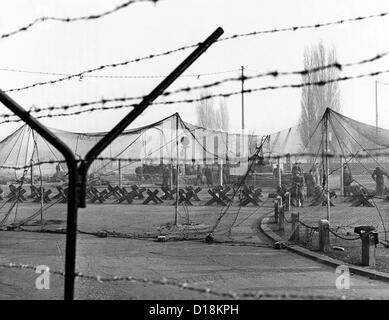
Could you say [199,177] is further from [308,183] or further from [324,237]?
[324,237]

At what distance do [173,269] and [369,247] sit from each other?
133 inches

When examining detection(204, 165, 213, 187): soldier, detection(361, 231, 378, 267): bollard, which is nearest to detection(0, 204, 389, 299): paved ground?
detection(361, 231, 378, 267): bollard

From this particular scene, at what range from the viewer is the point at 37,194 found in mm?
23750

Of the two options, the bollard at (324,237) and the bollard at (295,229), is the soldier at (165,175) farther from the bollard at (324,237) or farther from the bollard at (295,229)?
the bollard at (324,237)

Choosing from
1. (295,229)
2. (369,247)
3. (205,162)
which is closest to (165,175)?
(205,162)

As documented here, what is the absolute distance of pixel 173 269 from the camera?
25.9 ft

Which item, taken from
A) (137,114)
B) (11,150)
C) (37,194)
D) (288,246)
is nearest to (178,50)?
(137,114)

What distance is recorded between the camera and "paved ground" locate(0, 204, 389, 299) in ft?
20.8

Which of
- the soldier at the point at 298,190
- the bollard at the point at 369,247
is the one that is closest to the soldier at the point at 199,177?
the soldier at the point at 298,190

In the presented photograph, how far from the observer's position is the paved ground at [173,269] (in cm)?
634

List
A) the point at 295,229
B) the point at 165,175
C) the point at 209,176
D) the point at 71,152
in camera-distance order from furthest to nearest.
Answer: the point at 209,176, the point at 165,175, the point at 295,229, the point at 71,152

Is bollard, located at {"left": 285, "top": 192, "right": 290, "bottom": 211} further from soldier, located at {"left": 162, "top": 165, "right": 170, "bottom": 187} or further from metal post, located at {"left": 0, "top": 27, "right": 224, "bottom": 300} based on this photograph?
metal post, located at {"left": 0, "top": 27, "right": 224, "bottom": 300}

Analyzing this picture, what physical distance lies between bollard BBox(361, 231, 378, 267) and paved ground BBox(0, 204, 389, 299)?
0.67m
